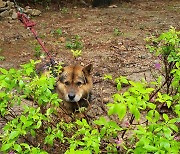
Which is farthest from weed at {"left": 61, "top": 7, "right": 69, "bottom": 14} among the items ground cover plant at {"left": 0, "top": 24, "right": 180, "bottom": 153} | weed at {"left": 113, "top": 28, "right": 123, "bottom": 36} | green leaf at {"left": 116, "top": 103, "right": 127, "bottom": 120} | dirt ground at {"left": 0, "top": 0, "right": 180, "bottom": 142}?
green leaf at {"left": 116, "top": 103, "right": 127, "bottom": 120}

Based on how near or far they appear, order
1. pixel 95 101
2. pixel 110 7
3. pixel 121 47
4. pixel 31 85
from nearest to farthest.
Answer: pixel 31 85
pixel 95 101
pixel 121 47
pixel 110 7

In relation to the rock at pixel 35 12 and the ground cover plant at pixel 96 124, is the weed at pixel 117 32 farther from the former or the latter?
the ground cover plant at pixel 96 124

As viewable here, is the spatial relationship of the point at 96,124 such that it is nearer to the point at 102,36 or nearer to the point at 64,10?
the point at 102,36

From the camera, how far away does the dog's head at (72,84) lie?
467 cm

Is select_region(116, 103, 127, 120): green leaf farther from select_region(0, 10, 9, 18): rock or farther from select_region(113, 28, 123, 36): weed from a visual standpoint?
select_region(0, 10, 9, 18): rock

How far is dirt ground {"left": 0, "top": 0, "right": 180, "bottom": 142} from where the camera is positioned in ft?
22.2

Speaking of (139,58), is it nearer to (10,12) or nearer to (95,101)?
(95,101)

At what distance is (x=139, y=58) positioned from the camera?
23.9 feet

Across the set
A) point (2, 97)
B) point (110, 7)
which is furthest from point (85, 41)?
point (2, 97)

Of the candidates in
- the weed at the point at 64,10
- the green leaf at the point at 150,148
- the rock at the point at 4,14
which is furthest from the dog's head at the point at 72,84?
the weed at the point at 64,10

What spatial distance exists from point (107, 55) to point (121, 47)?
616 mm

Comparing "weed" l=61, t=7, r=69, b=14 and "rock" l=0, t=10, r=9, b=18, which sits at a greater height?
"rock" l=0, t=10, r=9, b=18

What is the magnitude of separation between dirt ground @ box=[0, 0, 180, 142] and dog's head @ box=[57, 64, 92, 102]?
45 centimetres

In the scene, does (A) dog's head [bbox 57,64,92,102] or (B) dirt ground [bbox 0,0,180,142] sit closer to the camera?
(A) dog's head [bbox 57,64,92,102]
